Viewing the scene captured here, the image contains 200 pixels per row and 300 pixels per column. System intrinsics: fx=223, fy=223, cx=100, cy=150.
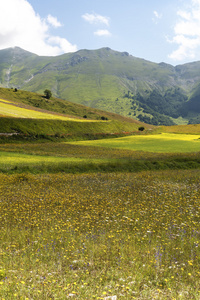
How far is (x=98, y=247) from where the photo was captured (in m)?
8.07

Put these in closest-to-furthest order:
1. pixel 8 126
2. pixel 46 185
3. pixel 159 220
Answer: pixel 159 220 → pixel 46 185 → pixel 8 126

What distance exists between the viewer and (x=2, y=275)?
244 inches

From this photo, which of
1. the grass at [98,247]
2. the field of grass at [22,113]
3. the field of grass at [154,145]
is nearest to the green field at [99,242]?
the grass at [98,247]

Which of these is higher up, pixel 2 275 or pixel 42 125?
pixel 42 125

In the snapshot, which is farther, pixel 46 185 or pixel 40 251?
pixel 46 185

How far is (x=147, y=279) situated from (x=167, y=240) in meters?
2.71

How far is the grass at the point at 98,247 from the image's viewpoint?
583 cm

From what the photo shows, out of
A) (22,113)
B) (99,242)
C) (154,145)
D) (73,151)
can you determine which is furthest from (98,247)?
(22,113)

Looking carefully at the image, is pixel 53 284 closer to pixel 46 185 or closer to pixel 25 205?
pixel 25 205

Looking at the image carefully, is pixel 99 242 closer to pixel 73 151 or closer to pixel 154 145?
pixel 73 151

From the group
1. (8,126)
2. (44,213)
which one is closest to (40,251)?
(44,213)

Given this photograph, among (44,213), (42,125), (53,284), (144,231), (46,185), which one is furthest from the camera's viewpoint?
(42,125)

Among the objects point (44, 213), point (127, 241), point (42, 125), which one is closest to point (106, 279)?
point (127, 241)

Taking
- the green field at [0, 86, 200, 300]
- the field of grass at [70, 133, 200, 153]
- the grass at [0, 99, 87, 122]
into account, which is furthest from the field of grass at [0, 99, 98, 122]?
the green field at [0, 86, 200, 300]
